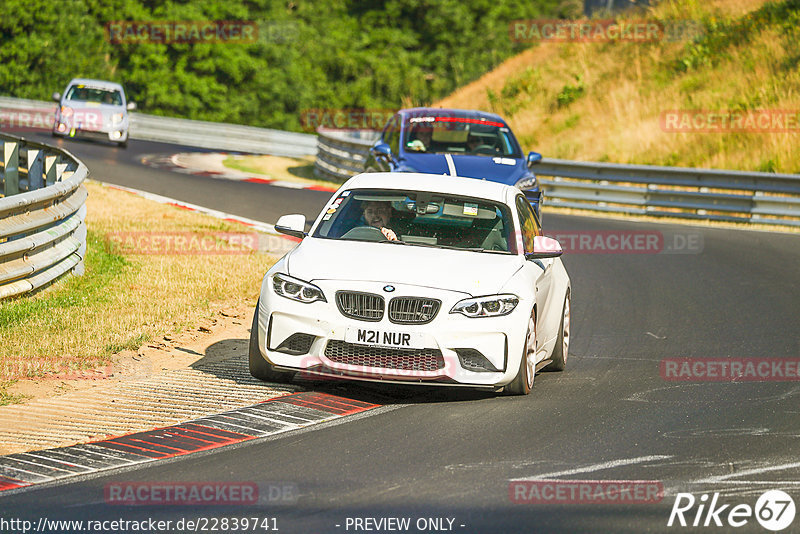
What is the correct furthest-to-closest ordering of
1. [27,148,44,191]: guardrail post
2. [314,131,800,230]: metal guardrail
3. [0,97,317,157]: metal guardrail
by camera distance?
[0,97,317,157]: metal guardrail < [314,131,800,230]: metal guardrail < [27,148,44,191]: guardrail post

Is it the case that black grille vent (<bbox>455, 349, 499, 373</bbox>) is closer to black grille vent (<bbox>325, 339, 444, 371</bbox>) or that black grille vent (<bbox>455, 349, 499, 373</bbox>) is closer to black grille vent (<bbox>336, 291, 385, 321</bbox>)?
black grille vent (<bbox>325, 339, 444, 371</bbox>)

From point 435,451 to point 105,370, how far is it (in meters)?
3.43

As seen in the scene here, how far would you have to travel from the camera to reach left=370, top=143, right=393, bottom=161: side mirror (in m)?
16.4

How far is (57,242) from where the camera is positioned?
471 inches

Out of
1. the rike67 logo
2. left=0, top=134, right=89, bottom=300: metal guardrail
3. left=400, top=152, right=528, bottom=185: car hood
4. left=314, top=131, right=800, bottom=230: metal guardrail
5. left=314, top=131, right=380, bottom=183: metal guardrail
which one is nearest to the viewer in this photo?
the rike67 logo

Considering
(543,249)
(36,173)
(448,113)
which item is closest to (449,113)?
(448,113)

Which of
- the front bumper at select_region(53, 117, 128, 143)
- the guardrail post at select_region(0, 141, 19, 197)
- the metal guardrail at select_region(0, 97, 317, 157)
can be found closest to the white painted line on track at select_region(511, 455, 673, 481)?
the guardrail post at select_region(0, 141, 19, 197)

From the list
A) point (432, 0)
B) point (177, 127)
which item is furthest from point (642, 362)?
point (432, 0)

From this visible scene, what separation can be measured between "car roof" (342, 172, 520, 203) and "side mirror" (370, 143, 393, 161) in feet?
22.1

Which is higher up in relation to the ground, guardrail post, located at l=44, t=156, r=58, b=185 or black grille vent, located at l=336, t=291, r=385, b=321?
black grille vent, located at l=336, t=291, r=385, b=321

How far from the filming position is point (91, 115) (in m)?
31.9

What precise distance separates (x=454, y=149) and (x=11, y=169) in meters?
6.42

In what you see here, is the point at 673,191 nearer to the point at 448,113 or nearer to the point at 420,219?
the point at 448,113

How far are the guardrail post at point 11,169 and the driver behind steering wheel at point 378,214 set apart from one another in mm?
9183
